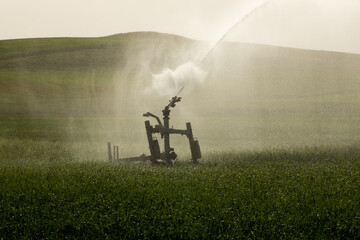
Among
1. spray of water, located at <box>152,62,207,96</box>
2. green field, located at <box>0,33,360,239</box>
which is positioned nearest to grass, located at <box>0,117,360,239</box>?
green field, located at <box>0,33,360,239</box>

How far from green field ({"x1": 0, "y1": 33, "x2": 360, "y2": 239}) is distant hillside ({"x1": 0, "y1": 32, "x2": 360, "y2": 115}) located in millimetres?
242

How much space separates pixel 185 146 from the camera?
77.4ft

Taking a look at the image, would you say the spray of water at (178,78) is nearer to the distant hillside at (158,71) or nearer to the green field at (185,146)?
the green field at (185,146)

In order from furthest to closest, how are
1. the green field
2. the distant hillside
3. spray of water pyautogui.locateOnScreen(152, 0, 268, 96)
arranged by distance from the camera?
the distant hillside → spray of water pyautogui.locateOnScreen(152, 0, 268, 96) → the green field

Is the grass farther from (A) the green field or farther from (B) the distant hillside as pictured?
(B) the distant hillside

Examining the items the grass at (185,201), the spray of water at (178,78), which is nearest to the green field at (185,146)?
the grass at (185,201)

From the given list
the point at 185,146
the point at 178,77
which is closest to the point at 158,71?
the point at 185,146

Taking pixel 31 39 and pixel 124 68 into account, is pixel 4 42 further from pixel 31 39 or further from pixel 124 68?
pixel 124 68

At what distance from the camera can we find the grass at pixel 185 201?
772 cm

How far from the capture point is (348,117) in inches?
1407

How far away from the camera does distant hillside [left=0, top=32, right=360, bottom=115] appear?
4453 cm

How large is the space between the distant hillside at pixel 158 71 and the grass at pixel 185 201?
2393 cm

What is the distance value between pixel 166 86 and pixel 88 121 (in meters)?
20.9

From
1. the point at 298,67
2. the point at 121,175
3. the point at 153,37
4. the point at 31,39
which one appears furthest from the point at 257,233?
the point at 31,39
